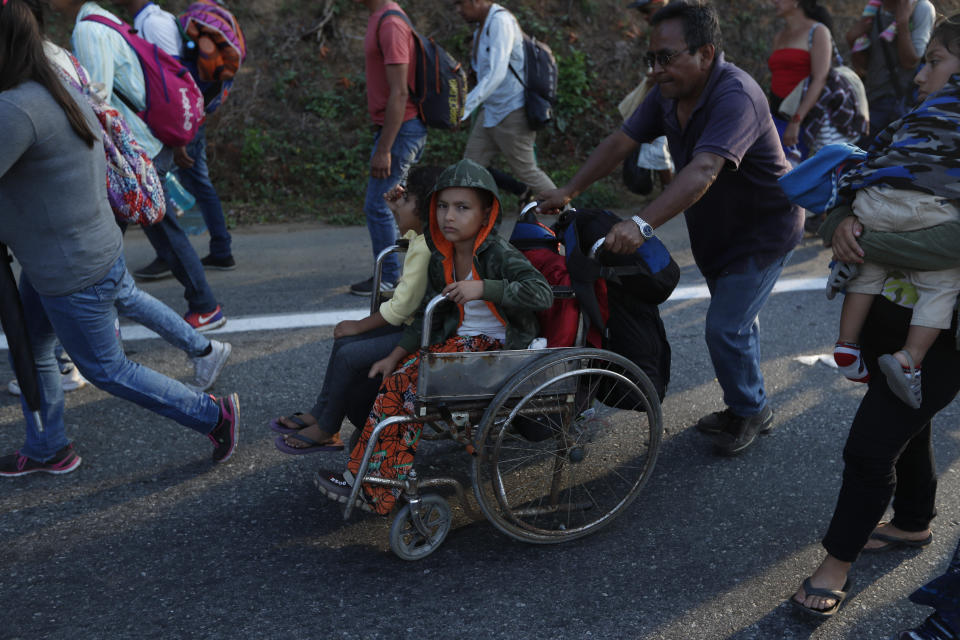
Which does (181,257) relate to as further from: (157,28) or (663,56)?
(663,56)

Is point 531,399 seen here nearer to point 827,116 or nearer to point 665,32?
Result: point 665,32

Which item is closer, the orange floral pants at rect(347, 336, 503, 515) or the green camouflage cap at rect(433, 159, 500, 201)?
the orange floral pants at rect(347, 336, 503, 515)

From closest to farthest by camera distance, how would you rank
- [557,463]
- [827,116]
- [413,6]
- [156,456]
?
[557,463] < [156,456] < [827,116] < [413,6]

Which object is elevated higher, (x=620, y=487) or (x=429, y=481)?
(x=429, y=481)

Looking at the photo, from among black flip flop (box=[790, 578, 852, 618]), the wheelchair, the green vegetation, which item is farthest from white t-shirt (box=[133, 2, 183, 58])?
black flip flop (box=[790, 578, 852, 618])

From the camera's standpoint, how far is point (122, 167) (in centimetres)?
344

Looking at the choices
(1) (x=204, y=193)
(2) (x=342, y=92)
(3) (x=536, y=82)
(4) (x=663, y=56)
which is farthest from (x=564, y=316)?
(2) (x=342, y=92)

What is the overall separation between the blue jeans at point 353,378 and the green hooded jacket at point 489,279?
115 millimetres

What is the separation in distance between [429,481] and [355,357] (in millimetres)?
620

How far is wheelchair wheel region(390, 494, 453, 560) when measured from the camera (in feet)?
8.80

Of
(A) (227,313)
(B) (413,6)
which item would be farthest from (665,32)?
(B) (413,6)

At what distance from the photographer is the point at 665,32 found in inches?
111

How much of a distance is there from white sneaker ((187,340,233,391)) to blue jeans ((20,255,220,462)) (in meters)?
0.70

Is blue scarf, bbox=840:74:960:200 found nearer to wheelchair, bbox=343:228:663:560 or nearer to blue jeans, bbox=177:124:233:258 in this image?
wheelchair, bbox=343:228:663:560
